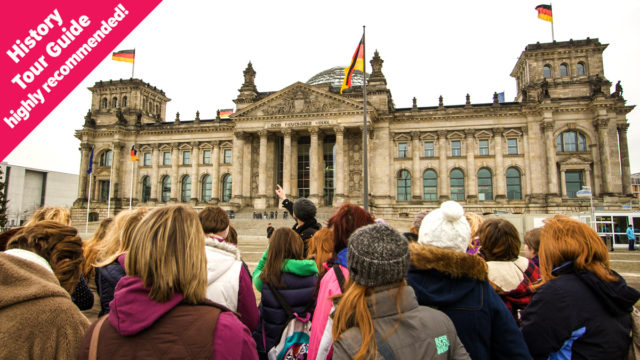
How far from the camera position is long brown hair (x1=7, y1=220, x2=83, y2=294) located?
3.11 meters

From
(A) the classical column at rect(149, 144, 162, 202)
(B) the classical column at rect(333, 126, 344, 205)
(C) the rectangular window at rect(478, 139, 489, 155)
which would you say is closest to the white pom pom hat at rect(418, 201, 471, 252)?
(B) the classical column at rect(333, 126, 344, 205)

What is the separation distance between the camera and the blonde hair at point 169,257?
7.35 feet

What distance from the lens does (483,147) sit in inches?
1674

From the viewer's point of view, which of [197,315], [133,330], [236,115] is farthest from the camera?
[236,115]

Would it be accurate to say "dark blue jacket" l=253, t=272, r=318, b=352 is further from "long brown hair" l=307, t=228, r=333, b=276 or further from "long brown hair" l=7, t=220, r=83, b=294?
"long brown hair" l=7, t=220, r=83, b=294

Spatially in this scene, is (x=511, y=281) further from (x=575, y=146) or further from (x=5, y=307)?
(x=575, y=146)

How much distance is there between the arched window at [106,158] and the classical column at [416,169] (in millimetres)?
41724

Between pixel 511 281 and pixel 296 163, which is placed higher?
pixel 296 163

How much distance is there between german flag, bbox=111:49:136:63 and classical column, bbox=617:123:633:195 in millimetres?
56179

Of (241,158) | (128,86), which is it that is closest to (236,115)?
(241,158)

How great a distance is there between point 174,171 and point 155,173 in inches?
116

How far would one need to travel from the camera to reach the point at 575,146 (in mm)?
39688

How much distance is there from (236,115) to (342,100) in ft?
42.6

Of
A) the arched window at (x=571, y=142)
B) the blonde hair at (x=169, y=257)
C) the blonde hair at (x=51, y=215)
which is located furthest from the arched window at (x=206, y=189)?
the blonde hair at (x=169, y=257)
